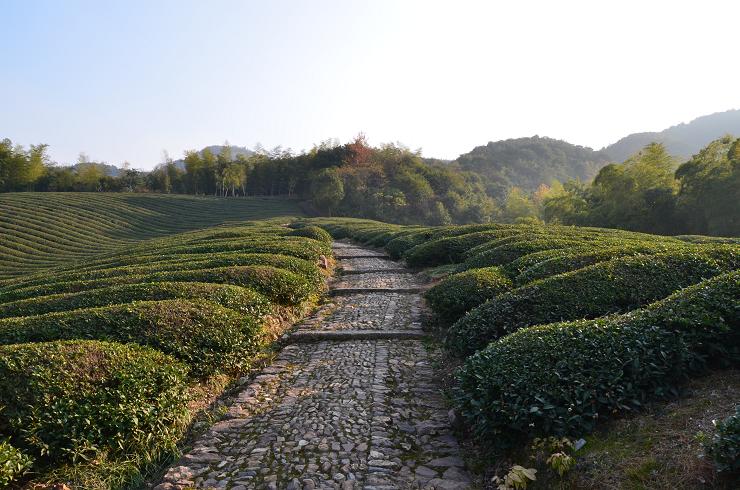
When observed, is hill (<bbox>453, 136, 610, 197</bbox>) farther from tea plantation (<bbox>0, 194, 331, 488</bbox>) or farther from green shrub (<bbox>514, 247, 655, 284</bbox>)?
tea plantation (<bbox>0, 194, 331, 488</bbox>)

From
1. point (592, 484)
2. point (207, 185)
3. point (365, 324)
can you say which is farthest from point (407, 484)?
point (207, 185)

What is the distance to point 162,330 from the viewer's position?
6.63m

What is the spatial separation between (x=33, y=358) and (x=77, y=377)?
64cm

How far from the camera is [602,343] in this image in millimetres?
4629

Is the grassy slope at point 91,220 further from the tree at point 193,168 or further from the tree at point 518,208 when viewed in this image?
the tree at point 518,208

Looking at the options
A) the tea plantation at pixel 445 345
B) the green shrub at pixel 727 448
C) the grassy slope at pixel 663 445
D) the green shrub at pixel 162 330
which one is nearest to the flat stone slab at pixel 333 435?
the tea plantation at pixel 445 345

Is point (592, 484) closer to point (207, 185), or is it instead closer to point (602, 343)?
point (602, 343)

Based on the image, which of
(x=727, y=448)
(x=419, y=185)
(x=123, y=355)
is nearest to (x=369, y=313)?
(x=123, y=355)

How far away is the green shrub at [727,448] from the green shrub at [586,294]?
3.53m

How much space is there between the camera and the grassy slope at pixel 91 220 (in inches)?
1273

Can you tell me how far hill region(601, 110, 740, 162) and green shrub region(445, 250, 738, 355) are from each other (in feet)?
419

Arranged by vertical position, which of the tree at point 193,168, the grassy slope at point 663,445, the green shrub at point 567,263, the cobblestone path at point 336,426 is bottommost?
the cobblestone path at point 336,426

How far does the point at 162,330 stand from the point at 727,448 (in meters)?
6.47

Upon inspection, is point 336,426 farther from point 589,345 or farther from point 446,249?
point 446,249
